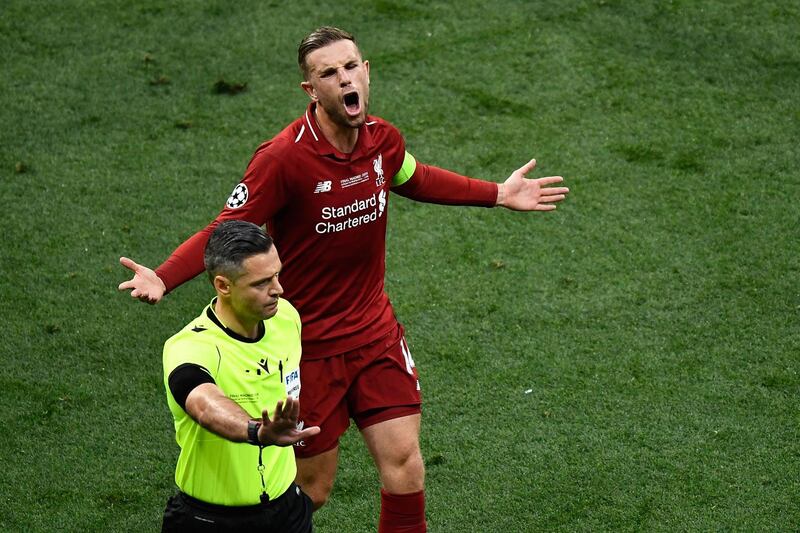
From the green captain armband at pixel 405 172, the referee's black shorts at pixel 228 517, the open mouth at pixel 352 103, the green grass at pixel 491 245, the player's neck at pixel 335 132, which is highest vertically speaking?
the open mouth at pixel 352 103

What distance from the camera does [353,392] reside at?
4605mm

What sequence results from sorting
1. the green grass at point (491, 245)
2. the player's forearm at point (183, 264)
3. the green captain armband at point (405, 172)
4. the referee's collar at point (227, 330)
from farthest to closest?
the green grass at point (491, 245), the green captain armband at point (405, 172), the player's forearm at point (183, 264), the referee's collar at point (227, 330)

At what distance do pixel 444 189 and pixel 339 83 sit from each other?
2.45 feet

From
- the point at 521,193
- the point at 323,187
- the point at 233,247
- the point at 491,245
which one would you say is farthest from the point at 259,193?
the point at 491,245

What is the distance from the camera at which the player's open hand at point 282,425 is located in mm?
3188

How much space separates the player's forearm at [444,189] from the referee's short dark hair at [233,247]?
3.86ft

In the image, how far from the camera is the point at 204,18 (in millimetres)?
9289

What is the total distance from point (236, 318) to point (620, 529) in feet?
7.09

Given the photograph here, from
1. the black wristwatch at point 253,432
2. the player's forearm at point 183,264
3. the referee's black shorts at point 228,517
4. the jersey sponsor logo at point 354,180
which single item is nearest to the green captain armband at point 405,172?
the jersey sponsor logo at point 354,180

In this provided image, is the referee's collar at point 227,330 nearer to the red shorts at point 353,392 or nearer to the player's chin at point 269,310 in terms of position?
the player's chin at point 269,310

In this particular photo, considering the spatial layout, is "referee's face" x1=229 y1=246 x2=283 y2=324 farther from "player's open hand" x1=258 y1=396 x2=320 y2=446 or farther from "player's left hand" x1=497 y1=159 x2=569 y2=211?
"player's left hand" x1=497 y1=159 x2=569 y2=211

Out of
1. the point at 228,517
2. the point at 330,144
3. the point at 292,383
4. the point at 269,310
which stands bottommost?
the point at 228,517

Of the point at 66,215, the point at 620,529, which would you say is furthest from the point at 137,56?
the point at 620,529

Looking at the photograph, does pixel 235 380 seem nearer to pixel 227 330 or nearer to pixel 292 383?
pixel 227 330
